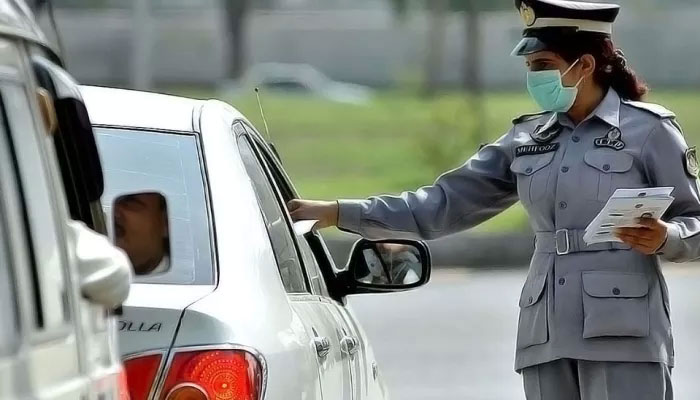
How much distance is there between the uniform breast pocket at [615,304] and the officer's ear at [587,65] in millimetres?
623

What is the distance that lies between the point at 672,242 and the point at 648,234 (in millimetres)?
85

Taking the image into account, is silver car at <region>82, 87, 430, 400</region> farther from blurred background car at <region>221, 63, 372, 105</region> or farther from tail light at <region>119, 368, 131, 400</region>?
blurred background car at <region>221, 63, 372, 105</region>

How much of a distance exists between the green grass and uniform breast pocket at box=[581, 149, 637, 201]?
1364 cm

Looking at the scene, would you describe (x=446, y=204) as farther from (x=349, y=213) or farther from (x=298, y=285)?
(x=298, y=285)

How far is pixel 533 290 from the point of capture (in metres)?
4.54

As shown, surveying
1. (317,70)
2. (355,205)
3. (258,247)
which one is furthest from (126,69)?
(258,247)

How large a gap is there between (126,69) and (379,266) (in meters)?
17.1

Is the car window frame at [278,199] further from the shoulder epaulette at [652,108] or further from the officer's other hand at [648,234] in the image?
the shoulder epaulette at [652,108]

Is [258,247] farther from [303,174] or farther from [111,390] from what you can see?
[303,174]

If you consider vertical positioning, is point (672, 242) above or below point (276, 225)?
below

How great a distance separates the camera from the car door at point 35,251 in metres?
2.39

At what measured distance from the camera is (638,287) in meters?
4.38

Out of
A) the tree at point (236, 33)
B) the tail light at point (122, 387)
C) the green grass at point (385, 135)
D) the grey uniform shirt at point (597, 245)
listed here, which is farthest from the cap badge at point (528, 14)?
the tree at point (236, 33)

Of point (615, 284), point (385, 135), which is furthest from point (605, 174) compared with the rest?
point (385, 135)
